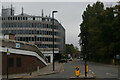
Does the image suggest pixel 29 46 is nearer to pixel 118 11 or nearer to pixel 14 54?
pixel 14 54

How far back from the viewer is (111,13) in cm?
7094

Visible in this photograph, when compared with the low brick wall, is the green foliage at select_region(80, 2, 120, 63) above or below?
above

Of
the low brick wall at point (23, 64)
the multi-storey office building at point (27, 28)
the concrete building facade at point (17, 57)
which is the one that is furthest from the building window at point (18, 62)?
the multi-storey office building at point (27, 28)

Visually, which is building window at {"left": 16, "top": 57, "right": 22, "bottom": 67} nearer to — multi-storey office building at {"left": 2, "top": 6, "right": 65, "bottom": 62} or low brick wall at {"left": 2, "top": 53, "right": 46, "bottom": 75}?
low brick wall at {"left": 2, "top": 53, "right": 46, "bottom": 75}

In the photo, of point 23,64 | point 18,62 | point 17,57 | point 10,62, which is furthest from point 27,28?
point 10,62

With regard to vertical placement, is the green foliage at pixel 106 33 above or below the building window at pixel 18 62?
above

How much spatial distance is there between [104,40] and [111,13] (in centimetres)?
777

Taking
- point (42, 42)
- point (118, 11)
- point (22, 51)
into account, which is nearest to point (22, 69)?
point (22, 51)

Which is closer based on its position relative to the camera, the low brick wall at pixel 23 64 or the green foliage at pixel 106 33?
the low brick wall at pixel 23 64

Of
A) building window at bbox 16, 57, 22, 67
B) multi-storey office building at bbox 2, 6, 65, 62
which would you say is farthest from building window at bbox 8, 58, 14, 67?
multi-storey office building at bbox 2, 6, 65, 62

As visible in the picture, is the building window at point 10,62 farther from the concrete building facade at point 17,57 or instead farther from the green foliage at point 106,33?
the green foliage at point 106,33

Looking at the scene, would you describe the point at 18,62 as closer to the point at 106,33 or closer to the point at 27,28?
the point at 106,33

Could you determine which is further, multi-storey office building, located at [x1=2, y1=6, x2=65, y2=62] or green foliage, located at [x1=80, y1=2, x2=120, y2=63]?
multi-storey office building, located at [x1=2, y1=6, x2=65, y2=62]

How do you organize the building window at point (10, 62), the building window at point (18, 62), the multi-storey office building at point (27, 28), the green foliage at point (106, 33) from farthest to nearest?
1. the multi-storey office building at point (27, 28)
2. the green foliage at point (106, 33)
3. the building window at point (18, 62)
4. the building window at point (10, 62)
